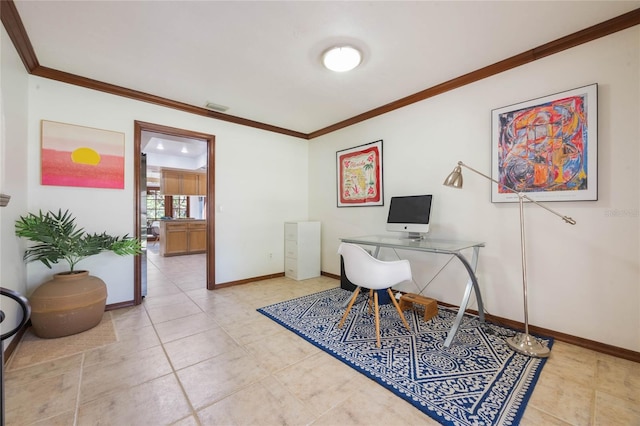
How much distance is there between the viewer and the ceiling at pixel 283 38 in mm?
1844

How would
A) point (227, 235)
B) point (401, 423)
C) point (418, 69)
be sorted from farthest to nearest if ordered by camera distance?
point (227, 235)
point (418, 69)
point (401, 423)

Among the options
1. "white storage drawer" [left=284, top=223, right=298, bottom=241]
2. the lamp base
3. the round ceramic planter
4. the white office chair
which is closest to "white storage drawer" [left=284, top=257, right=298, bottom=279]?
"white storage drawer" [left=284, top=223, right=298, bottom=241]

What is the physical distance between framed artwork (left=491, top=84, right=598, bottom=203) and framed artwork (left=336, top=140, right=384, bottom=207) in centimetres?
139

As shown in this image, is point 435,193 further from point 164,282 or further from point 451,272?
point 164,282

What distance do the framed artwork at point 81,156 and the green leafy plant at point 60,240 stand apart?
1.21 feet

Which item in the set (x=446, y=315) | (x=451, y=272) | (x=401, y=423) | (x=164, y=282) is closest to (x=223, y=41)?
(x=401, y=423)

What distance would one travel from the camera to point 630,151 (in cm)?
193

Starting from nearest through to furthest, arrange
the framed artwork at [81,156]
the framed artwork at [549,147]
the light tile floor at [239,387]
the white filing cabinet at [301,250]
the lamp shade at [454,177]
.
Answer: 1. the light tile floor at [239,387]
2. the framed artwork at [549,147]
3. the lamp shade at [454,177]
4. the framed artwork at [81,156]
5. the white filing cabinet at [301,250]

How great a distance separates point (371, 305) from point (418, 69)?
2.45 meters

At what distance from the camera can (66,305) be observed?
7.56 ft

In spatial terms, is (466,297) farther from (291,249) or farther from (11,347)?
(11,347)

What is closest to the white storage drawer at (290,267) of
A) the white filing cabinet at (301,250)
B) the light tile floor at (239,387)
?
the white filing cabinet at (301,250)

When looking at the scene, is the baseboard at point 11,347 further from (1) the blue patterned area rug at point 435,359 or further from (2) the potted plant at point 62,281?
(1) the blue patterned area rug at point 435,359

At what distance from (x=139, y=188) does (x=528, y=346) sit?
4.08m
